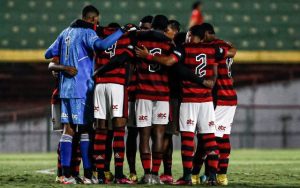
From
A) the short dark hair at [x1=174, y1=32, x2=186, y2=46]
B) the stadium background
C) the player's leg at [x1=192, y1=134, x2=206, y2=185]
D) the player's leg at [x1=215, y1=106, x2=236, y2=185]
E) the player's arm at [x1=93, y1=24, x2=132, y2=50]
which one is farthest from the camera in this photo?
the stadium background

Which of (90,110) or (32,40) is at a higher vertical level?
(32,40)

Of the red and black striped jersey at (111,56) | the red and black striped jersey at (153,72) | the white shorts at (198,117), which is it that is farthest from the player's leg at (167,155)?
the red and black striped jersey at (111,56)

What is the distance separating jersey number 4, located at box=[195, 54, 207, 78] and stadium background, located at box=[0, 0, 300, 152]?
1124 centimetres

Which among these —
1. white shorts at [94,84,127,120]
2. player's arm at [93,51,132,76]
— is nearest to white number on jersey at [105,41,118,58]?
player's arm at [93,51,132,76]

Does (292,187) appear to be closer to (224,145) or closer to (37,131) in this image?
(224,145)

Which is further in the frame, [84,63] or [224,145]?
[224,145]

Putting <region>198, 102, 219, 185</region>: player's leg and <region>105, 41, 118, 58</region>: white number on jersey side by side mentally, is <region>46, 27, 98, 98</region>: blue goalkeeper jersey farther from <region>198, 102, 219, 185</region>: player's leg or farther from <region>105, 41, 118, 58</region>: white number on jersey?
<region>198, 102, 219, 185</region>: player's leg

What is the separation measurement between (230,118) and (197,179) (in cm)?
66

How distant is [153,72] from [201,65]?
1.40ft

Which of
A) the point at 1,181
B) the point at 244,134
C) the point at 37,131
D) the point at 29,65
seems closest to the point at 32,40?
the point at 29,65

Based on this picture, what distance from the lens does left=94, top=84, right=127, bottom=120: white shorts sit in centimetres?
666

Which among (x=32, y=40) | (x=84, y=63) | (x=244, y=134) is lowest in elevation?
(x=244, y=134)

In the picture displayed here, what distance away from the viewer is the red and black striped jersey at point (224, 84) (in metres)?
6.98

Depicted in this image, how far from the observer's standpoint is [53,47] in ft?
21.9
